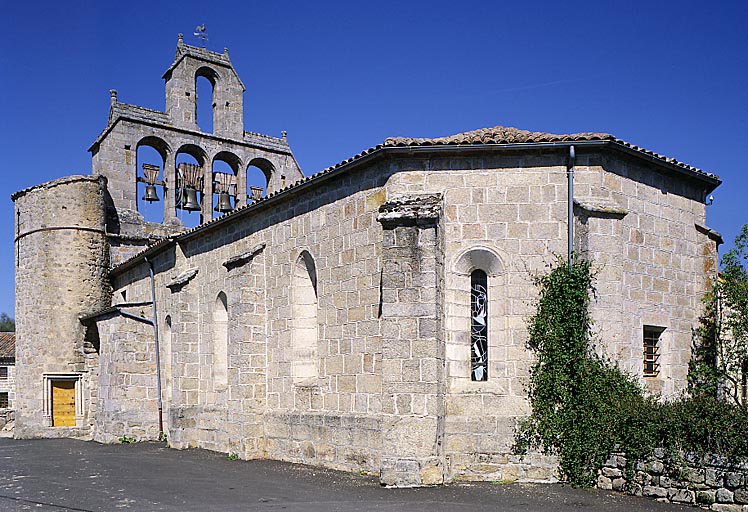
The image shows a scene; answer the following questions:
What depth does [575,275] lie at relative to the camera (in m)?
11.2

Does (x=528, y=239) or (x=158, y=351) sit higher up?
(x=528, y=239)

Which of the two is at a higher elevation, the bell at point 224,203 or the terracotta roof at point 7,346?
the bell at point 224,203

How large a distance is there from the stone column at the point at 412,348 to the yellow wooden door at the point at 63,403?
16.4 meters

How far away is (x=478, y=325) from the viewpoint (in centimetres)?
1179

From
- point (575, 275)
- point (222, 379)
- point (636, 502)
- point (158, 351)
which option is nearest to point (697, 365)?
point (575, 275)

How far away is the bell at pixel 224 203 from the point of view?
25.2 metres

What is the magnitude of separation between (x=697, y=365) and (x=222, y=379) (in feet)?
33.6

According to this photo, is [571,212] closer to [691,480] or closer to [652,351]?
[652,351]

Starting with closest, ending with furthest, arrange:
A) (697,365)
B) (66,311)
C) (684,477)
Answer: (684,477)
(697,365)
(66,311)

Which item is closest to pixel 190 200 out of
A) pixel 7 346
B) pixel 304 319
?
pixel 304 319

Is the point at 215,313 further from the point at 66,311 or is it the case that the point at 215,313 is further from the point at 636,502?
the point at 636,502

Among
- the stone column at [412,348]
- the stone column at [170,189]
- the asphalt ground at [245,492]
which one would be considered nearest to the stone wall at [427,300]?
the stone column at [412,348]

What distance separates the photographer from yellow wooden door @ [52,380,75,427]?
930 inches

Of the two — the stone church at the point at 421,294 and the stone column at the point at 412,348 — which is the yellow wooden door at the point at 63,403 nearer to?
the stone church at the point at 421,294
